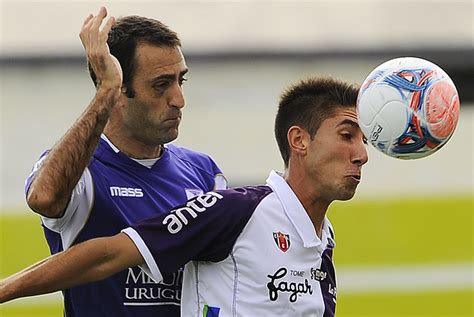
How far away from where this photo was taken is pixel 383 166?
1244 centimetres

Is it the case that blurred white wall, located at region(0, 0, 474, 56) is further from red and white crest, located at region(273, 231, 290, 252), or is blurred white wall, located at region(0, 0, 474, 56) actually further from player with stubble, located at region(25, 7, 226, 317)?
red and white crest, located at region(273, 231, 290, 252)

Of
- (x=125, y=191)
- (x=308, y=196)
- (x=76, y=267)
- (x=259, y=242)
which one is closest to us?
(x=76, y=267)

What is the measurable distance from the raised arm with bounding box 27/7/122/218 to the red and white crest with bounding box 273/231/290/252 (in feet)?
2.93

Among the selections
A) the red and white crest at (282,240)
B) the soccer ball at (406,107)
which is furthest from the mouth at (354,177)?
the red and white crest at (282,240)

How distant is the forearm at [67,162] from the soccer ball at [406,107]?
1.17 m

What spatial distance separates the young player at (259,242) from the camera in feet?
15.0

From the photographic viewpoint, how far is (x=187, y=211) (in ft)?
15.3

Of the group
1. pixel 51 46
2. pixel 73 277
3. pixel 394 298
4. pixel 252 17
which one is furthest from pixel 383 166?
pixel 73 277

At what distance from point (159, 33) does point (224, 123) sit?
699cm

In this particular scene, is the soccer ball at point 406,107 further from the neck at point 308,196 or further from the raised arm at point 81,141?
the raised arm at point 81,141

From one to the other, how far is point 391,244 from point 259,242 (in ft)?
25.3

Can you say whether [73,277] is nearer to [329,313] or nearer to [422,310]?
[329,313]

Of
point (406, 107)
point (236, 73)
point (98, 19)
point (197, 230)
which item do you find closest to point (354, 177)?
point (406, 107)

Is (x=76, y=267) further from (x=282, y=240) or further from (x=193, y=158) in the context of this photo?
(x=193, y=158)
